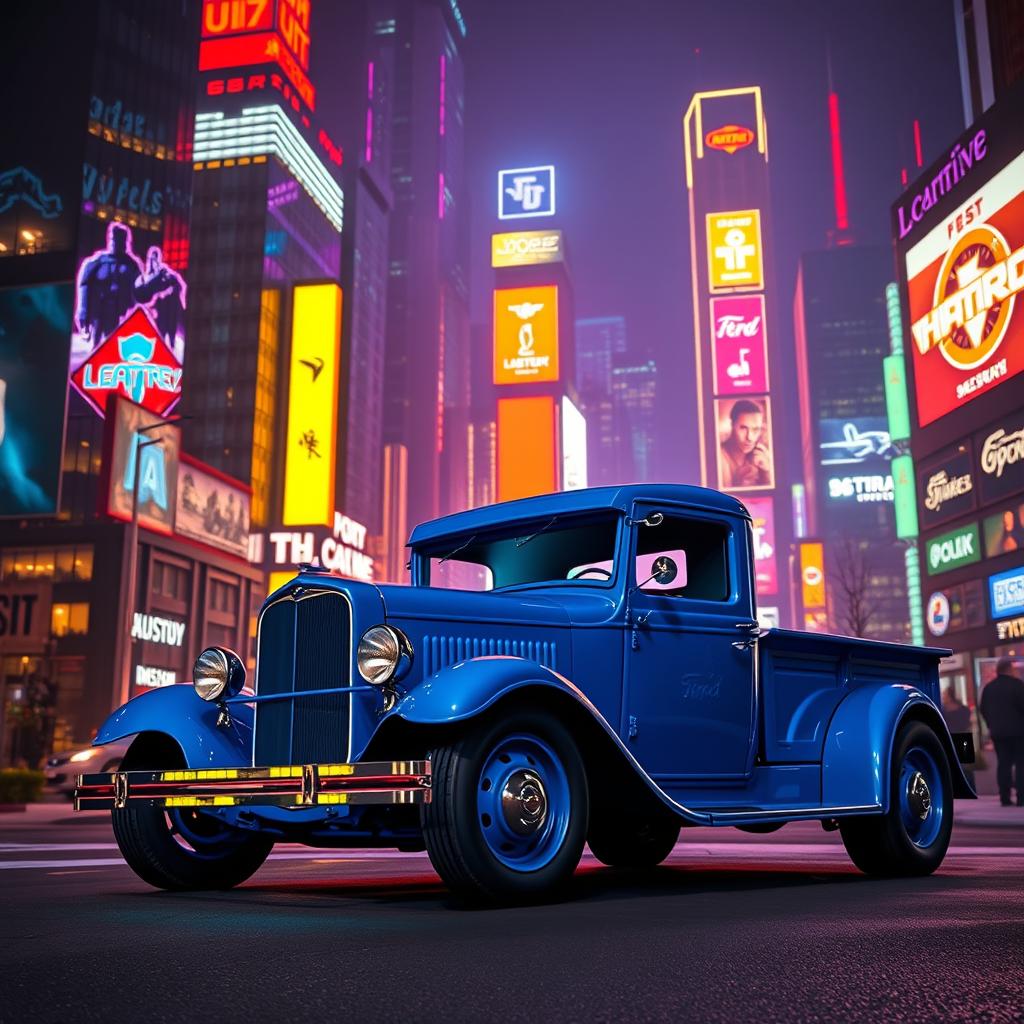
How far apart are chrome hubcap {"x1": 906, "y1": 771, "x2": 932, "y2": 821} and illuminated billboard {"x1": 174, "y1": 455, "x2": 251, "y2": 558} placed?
155 feet

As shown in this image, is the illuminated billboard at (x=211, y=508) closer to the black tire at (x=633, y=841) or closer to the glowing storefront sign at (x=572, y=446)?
the glowing storefront sign at (x=572, y=446)

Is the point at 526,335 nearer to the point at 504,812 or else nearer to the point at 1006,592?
the point at 1006,592

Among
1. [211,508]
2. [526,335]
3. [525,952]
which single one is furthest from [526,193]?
[525,952]

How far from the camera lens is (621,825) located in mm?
8406

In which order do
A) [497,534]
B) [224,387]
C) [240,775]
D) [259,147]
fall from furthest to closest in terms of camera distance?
[259,147], [224,387], [497,534], [240,775]

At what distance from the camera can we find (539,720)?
19.5ft

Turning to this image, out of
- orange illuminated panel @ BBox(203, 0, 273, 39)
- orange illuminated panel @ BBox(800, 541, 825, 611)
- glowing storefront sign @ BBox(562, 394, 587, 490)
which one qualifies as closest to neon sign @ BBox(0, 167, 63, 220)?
orange illuminated panel @ BBox(203, 0, 273, 39)

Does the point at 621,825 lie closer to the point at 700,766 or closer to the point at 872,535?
the point at 700,766

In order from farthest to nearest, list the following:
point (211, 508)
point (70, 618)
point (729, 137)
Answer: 1. point (729, 137)
2. point (211, 508)
3. point (70, 618)

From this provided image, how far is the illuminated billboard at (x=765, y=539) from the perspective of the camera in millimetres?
99375

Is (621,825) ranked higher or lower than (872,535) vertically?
lower

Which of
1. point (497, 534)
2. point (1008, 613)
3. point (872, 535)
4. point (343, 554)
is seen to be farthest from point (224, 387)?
point (872, 535)

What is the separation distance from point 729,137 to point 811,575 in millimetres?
74084

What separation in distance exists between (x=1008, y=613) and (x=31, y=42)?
55118mm
